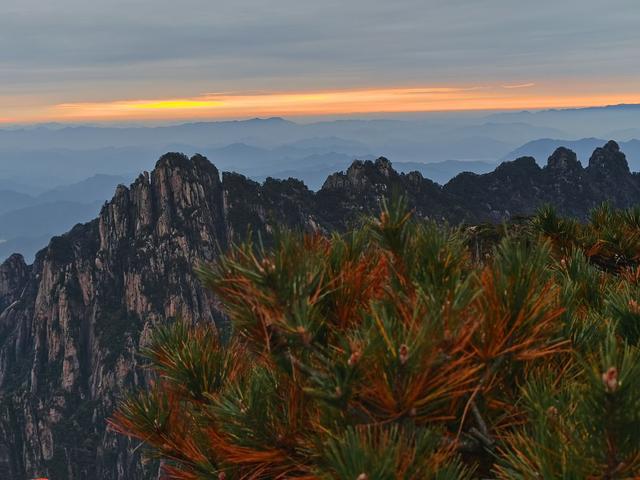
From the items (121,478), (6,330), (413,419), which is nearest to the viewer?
(413,419)

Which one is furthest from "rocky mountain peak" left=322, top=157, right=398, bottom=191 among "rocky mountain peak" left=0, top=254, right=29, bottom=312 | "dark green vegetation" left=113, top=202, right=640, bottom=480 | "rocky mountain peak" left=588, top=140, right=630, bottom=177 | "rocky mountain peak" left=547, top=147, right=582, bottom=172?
"dark green vegetation" left=113, top=202, right=640, bottom=480

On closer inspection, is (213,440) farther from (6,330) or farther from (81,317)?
(6,330)

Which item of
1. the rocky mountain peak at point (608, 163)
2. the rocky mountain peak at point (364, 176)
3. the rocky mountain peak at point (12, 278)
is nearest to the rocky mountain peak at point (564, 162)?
the rocky mountain peak at point (608, 163)

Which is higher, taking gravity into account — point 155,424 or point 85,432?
point 155,424

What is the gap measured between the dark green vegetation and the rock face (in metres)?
103

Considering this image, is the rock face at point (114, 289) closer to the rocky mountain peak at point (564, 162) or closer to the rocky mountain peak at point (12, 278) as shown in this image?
the rocky mountain peak at point (12, 278)

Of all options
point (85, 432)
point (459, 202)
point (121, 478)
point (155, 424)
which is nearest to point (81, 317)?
point (85, 432)

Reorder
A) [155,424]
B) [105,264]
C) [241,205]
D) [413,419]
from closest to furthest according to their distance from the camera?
[413,419] → [155,424] → [105,264] → [241,205]

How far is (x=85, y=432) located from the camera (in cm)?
11500

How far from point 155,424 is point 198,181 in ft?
429

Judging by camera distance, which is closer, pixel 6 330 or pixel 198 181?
pixel 198 181

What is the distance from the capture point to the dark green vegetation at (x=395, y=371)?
3.21 metres

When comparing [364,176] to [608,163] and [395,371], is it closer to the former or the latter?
[608,163]

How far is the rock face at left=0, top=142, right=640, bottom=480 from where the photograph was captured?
116 m
